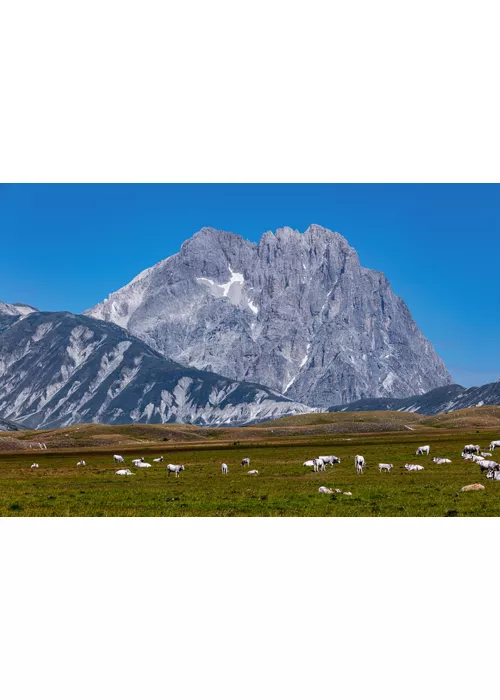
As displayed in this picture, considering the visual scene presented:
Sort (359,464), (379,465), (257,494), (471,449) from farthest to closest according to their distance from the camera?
(471,449) < (359,464) < (379,465) < (257,494)

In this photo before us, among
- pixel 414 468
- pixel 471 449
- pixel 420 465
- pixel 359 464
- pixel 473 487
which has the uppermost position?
pixel 471 449

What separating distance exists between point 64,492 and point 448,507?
26125mm

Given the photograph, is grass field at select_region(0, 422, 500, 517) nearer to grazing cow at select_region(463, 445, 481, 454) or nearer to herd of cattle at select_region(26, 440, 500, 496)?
herd of cattle at select_region(26, 440, 500, 496)

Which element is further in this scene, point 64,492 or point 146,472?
point 146,472

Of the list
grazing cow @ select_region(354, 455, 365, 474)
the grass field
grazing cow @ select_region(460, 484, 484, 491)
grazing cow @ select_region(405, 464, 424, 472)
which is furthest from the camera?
grazing cow @ select_region(354, 455, 365, 474)

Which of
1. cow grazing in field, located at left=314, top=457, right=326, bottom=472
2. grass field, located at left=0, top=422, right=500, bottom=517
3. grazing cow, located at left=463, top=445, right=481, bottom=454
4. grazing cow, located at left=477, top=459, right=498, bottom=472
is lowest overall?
grass field, located at left=0, top=422, right=500, bottom=517

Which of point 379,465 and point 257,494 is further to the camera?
point 379,465

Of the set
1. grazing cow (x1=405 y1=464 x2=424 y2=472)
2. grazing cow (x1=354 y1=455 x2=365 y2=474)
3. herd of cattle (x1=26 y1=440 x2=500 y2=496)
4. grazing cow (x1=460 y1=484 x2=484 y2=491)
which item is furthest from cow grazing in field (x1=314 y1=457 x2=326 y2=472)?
grazing cow (x1=460 y1=484 x2=484 y2=491)

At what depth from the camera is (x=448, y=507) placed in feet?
120

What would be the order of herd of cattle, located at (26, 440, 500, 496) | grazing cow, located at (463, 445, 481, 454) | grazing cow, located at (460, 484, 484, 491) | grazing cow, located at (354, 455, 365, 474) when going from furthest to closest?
grazing cow, located at (463, 445, 481, 454) < grazing cow, located at (354, 455, 365, 474) < herd of cattle, located at (26, 440, 500, 496) < grazing cow, located at (460, 484, 484, 491)

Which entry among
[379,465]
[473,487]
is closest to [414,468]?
[379,465]

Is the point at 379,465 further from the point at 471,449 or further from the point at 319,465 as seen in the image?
the point at 471,449
